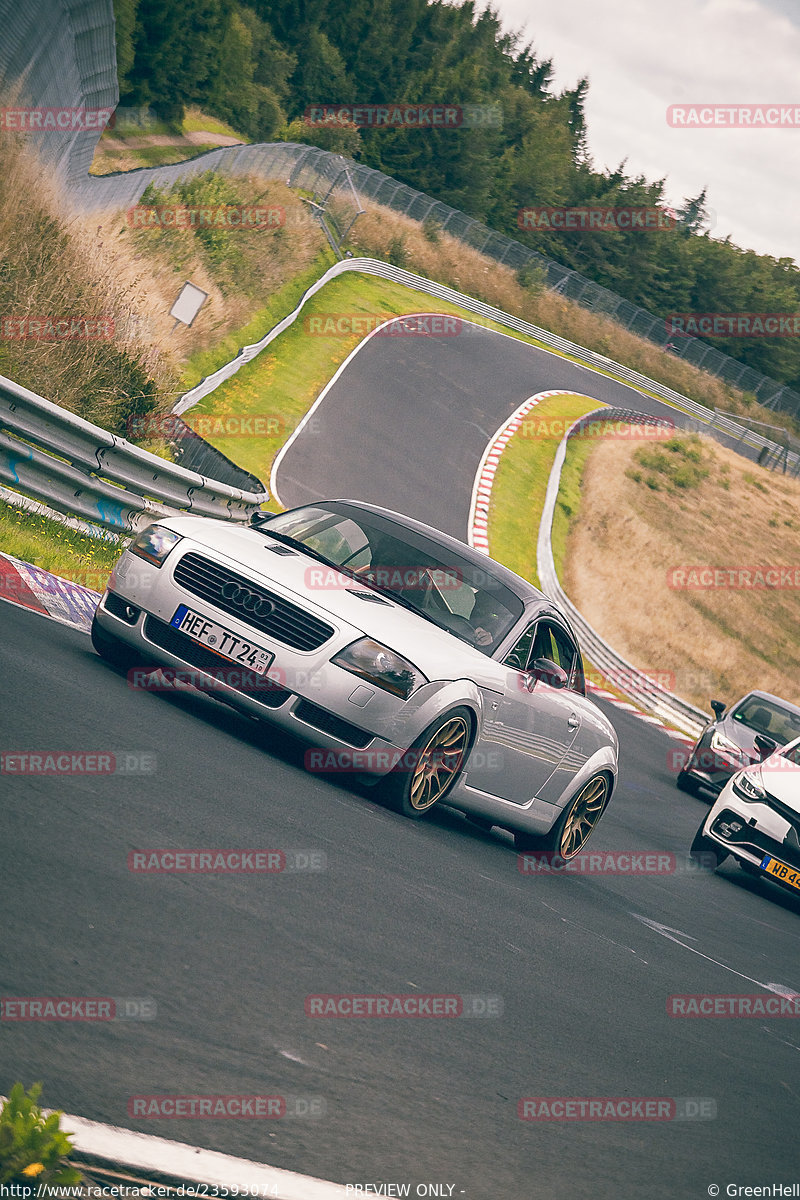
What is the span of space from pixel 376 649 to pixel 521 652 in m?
1.67

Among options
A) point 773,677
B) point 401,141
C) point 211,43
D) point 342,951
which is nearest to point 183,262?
point 773,677

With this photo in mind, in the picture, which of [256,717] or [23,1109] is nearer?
[23,1109]

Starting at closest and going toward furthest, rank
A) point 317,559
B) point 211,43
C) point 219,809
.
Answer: point 219,809
point 317,559
point 211,43

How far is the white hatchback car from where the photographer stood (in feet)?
37.9

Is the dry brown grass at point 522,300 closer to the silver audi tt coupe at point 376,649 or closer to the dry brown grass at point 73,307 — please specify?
the dry brown grass at point 73,307

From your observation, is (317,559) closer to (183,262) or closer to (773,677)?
(183,262)

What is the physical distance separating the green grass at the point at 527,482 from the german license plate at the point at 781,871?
1643cm

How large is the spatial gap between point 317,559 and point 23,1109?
19.0 feet

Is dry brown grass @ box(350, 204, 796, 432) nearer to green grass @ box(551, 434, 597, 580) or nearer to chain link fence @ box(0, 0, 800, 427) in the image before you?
chain link fence @ box(0, 0, 800, 427)

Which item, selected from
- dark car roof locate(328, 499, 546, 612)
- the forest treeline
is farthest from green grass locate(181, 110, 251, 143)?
dark car roof locate(328, 499, 546, 612)

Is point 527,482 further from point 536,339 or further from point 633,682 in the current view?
point 536,339

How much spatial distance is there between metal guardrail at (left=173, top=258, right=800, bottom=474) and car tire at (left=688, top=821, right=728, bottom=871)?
17112mm

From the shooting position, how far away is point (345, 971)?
4980mm

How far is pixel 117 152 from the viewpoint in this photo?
57.9 m
